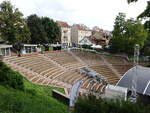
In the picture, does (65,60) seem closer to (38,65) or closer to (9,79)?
(38,65)

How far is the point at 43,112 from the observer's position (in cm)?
611

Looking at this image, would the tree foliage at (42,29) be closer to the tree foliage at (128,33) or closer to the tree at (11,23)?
the tree at (11,23)

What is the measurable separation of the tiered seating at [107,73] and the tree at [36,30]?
1505 cm

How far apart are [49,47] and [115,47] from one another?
582 inches

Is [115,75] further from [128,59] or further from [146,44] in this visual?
[146,44]

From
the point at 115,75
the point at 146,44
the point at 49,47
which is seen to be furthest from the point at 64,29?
the point at 115,75

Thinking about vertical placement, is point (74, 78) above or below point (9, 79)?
below

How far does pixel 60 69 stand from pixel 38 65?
2.90 metres

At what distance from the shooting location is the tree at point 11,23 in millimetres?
23141

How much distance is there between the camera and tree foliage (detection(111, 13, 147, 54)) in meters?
30.5

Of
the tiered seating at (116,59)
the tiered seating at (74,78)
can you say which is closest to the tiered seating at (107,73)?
the tiered seating at (74,78)

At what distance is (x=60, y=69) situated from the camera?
2034 centimetres

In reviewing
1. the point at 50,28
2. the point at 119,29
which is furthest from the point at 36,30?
the point at 119,29

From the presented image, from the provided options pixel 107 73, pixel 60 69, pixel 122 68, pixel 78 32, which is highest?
pixel 78 32
